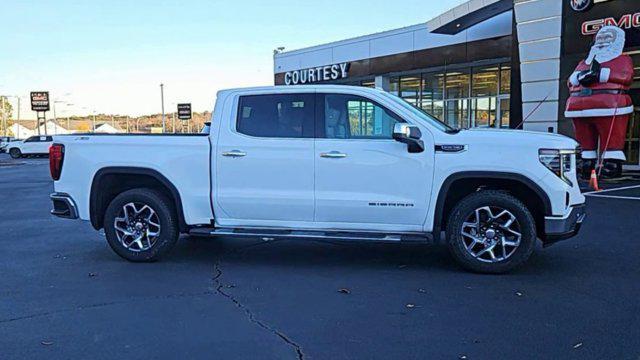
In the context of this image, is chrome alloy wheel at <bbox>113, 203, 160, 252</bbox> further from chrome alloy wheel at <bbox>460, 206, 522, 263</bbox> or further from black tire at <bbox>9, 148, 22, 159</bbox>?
black tire at <bbox>9, 148, 22, 159</bbox>

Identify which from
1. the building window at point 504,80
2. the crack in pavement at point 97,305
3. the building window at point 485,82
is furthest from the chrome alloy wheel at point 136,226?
the building window at point 485,82

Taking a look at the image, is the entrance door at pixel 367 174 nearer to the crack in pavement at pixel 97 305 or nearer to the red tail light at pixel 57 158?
the crack in pavement at pixel 97 305

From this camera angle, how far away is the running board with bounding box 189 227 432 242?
5.68 metres

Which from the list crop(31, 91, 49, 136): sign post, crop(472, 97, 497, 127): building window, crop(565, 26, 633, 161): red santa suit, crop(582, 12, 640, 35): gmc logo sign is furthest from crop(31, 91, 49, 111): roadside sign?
crop(565, 26, 633, 161): red santa suit

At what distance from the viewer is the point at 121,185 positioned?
21.7 feet

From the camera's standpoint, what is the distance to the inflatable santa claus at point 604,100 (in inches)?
518

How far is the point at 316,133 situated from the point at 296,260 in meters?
1.52

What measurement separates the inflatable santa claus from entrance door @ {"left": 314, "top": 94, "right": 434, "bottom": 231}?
9.53 metres

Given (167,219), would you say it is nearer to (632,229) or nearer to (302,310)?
(302,310)

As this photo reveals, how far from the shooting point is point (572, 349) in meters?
3.79

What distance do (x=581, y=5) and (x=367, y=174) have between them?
39.5 feet

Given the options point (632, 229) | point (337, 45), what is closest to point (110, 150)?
point (632, 229)

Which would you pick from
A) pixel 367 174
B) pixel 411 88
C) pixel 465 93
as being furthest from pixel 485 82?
pixel 367 174

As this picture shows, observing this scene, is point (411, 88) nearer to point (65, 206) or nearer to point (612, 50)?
point (612, 50)
